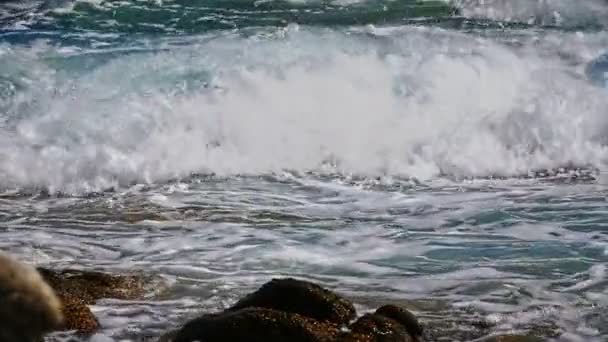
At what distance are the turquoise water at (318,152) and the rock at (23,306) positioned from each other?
1956 millimetres

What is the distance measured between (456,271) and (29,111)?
6.08m

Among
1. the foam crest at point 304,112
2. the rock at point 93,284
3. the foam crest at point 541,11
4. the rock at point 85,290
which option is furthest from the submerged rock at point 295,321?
the foam crest at point 541,11

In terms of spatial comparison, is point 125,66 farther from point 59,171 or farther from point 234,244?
point 234,244

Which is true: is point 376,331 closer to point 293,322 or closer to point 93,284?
point 293,322

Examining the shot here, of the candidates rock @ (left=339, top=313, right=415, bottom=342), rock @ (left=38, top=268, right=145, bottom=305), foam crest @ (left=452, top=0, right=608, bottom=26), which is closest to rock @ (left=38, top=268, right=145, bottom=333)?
rock @ (left=38, top=268, right=145, bottom=305)

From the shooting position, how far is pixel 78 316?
4.68 m

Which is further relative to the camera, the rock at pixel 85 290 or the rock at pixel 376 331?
the rock at pixel 85 290

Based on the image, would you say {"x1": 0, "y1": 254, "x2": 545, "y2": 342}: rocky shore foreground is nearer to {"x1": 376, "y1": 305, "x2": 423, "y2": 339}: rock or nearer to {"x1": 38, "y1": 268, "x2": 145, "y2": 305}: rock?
{"x1": 376, "y1": 305, "x2": 423, "y2": 339}: rock

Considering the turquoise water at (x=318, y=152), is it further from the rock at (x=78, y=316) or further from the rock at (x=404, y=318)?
the rock at (x=404, y=318)

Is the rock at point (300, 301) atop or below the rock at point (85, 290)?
atop

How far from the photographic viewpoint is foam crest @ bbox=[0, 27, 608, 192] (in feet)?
30.1

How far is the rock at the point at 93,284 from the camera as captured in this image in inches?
200

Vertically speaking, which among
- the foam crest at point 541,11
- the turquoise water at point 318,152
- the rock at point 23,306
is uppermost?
the rock at point 23,306

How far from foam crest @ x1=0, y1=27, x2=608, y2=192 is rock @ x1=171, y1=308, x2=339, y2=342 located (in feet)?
15.4
